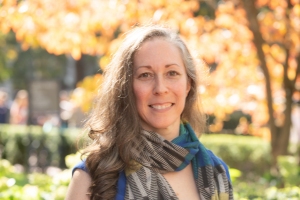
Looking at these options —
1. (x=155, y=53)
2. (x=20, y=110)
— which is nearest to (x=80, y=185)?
(x=155, y=53)

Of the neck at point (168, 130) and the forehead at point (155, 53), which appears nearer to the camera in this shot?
the forehead at point (155, 53)

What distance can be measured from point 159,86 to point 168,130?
0.29 meters

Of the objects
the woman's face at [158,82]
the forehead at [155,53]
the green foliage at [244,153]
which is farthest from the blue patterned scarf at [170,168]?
the green foliage at [244,153]

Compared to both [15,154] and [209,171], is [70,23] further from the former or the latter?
[15,154]

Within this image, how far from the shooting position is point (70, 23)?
4824 mm

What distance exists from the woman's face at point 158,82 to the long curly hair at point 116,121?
1.4 inches

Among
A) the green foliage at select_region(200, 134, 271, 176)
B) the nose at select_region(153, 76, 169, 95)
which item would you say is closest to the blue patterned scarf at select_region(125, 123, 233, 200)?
the nose at select_region(153, 76, 169, 95)

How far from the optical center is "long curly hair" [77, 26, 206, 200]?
163 cm

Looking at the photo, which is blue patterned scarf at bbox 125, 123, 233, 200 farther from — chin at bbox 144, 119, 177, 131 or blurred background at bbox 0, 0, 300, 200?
blurred background at bbox 0, 0, 300, 200

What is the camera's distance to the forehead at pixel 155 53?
1766mm

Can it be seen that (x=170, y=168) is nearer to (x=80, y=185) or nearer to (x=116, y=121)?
(x=116, y=121)

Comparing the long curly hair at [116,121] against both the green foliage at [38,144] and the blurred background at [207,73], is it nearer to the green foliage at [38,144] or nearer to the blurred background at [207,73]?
the blurred background at [207,73]

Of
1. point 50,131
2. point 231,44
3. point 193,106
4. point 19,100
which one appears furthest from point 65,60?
point 193,106

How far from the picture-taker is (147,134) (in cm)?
180
